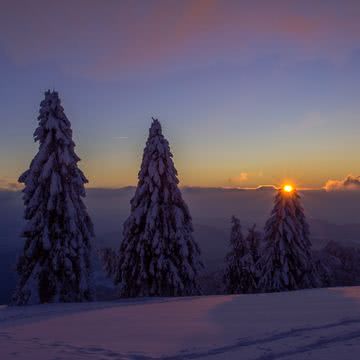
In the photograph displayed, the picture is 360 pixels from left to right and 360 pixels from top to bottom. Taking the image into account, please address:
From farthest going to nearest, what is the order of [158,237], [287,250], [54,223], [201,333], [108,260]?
[108,260] → [287,250] → [158,237] → [54,223] → [201,333]

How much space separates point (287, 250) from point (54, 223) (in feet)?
60.1

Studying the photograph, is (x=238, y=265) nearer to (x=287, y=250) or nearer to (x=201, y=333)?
(x=287, y=250)

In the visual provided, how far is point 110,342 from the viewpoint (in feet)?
25.9

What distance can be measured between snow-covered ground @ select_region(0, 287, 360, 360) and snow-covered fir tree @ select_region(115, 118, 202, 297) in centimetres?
1459

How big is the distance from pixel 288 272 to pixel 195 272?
9.44 metres

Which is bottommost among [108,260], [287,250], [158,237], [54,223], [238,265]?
[238,265]

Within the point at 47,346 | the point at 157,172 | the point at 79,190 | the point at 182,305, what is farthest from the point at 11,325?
the point at 157,172

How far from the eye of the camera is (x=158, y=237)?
89.3ft

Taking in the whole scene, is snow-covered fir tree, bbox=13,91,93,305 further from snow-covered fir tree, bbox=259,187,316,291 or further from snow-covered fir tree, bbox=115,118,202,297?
snow-covered fir tree, bbox=259,187,316,291

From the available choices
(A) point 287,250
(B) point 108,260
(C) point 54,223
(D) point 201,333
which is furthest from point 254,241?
(D) point 201,333

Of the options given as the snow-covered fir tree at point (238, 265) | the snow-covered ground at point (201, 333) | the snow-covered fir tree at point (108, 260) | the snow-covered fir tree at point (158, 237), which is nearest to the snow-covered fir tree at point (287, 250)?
the snow-covered fir tree at point (238, 265)

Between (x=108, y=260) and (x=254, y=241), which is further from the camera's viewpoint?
Result: (x=254, y=241)

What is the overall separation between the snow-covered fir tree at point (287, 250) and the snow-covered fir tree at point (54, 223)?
15.2 metres

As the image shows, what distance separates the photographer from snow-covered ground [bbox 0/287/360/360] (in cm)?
686
